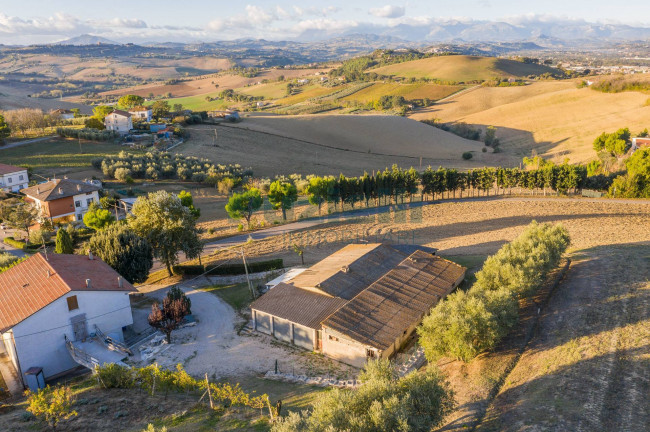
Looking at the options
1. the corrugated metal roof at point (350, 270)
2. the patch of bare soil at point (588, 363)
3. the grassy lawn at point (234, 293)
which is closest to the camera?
the patch of bare soil at point (588, 363)

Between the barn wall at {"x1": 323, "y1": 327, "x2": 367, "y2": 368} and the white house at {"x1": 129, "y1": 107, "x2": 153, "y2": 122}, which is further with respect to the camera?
the white house at {"x1": 129, "y1": 107, "x2": 153, "y2": 122}

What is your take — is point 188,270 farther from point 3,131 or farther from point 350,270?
point 3,131

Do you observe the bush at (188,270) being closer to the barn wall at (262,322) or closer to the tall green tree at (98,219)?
the barn wall at (262,322)

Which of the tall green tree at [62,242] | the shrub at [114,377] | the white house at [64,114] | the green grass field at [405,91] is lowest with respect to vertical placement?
the shrub at [114,377]

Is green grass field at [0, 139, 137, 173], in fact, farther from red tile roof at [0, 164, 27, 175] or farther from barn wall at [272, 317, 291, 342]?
barn wall at [272, 317, 291, 342]

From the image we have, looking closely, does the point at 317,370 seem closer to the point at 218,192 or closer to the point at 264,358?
the point at 264,358

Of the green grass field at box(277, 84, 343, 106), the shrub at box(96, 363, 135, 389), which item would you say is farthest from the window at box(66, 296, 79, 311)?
the green grass field at box(277, 84, 343, 106)

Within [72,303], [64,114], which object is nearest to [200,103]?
[64,114]

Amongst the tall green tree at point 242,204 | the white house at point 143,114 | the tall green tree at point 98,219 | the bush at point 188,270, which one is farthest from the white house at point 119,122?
the bush at point 188,270
